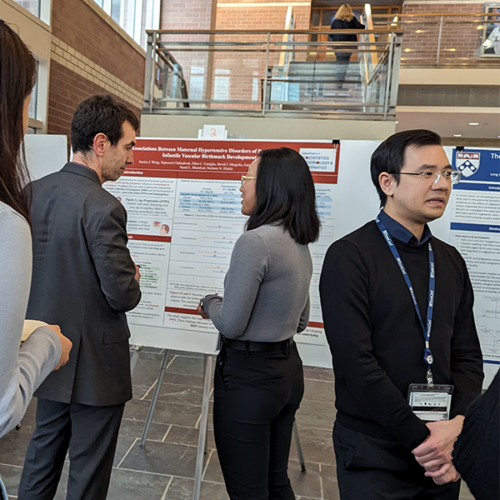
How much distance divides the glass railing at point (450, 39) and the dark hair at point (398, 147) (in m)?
7.96

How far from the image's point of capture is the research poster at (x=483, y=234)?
7.32 ft

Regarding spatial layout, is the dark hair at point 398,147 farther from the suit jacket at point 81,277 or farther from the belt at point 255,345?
the suit jacket at point 81,277

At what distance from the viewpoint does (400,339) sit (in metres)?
1.30

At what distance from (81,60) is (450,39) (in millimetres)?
6865

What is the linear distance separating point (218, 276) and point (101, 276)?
854mm

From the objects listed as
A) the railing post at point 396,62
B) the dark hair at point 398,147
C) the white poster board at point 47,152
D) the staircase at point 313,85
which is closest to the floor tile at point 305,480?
the dark hair at point 398,147

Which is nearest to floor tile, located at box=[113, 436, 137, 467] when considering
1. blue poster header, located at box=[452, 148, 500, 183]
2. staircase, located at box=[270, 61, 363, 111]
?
blue poster header, located at box=[452, 148, 500, 183]

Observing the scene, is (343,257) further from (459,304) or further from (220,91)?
(220,91)

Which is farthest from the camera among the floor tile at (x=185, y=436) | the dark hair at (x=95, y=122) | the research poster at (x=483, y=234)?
the floor tile at (x=185, y=436)

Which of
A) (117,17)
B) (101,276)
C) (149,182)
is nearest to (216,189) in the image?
(149,182)

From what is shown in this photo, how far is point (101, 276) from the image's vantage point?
1.63m

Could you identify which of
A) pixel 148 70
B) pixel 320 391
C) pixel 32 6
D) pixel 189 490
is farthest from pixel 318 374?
pixel 32 6

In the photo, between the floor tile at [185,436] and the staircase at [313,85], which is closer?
the floor tile at [185,436]

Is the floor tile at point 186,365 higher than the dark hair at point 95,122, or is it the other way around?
the dark hair at point 95,122
